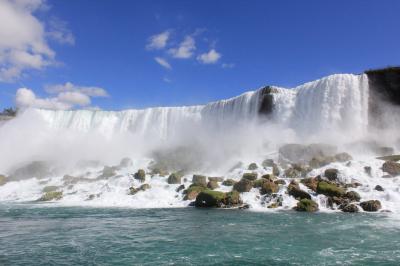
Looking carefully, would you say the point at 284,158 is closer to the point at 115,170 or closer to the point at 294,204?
the point at 294,204

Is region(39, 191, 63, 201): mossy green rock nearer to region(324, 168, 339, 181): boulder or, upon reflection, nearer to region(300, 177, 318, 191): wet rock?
region(300, 177, 318, 191): wet rock

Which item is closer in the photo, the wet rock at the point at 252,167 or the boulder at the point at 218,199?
the boulder at the point at 218,199

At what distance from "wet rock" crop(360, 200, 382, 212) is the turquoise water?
159 centimetres

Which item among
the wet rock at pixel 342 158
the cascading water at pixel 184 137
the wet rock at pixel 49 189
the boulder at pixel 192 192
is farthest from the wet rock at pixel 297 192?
the wet rock at pixel 49 189

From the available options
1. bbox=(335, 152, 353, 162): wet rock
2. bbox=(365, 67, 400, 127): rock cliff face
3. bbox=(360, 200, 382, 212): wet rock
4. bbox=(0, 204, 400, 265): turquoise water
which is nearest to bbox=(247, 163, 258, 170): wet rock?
bbox=(335, 152, 353, 162): wet rock

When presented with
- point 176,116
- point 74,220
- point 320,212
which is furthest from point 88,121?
point 320,212

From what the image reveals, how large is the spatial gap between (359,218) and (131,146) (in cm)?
3478

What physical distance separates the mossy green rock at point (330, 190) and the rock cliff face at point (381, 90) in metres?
16.5

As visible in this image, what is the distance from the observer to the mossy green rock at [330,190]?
2216cm

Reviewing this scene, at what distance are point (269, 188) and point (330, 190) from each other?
362 cm

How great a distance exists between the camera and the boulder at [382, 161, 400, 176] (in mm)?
24891

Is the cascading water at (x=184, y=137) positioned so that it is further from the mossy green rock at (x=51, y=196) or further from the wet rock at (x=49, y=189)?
the mossy green rock at (x=51, y=196)

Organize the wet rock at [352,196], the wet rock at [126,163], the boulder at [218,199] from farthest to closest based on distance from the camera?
1. the wet rock at [126,163]
2. the boulder at [218,199]
3. the wet rock at [352,196]

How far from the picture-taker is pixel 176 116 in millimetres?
50406
